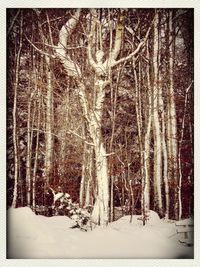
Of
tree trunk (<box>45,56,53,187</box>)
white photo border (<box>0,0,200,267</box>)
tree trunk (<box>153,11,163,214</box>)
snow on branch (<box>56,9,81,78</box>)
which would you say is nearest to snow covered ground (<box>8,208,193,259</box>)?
white photo border (<box>0,0,200,267</box>)

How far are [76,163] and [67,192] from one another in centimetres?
19

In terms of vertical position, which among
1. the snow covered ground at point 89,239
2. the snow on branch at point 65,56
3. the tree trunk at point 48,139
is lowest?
the snow covered ground at point 89,239

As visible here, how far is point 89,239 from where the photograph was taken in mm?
2580

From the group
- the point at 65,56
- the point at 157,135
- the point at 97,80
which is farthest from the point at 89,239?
the point at 65,56

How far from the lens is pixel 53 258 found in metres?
2.57

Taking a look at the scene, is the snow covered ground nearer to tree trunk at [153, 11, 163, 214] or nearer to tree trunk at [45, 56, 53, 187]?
tree trunk at [153, 11, 163, 214]

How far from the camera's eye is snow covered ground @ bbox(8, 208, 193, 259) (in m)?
2.57

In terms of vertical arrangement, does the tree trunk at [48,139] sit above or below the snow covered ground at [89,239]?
above

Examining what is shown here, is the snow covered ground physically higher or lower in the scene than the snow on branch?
lower

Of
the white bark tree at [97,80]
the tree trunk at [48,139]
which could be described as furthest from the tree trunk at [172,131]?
the tree trunk at [48,139]

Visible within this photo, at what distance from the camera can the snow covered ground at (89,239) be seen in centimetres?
257
